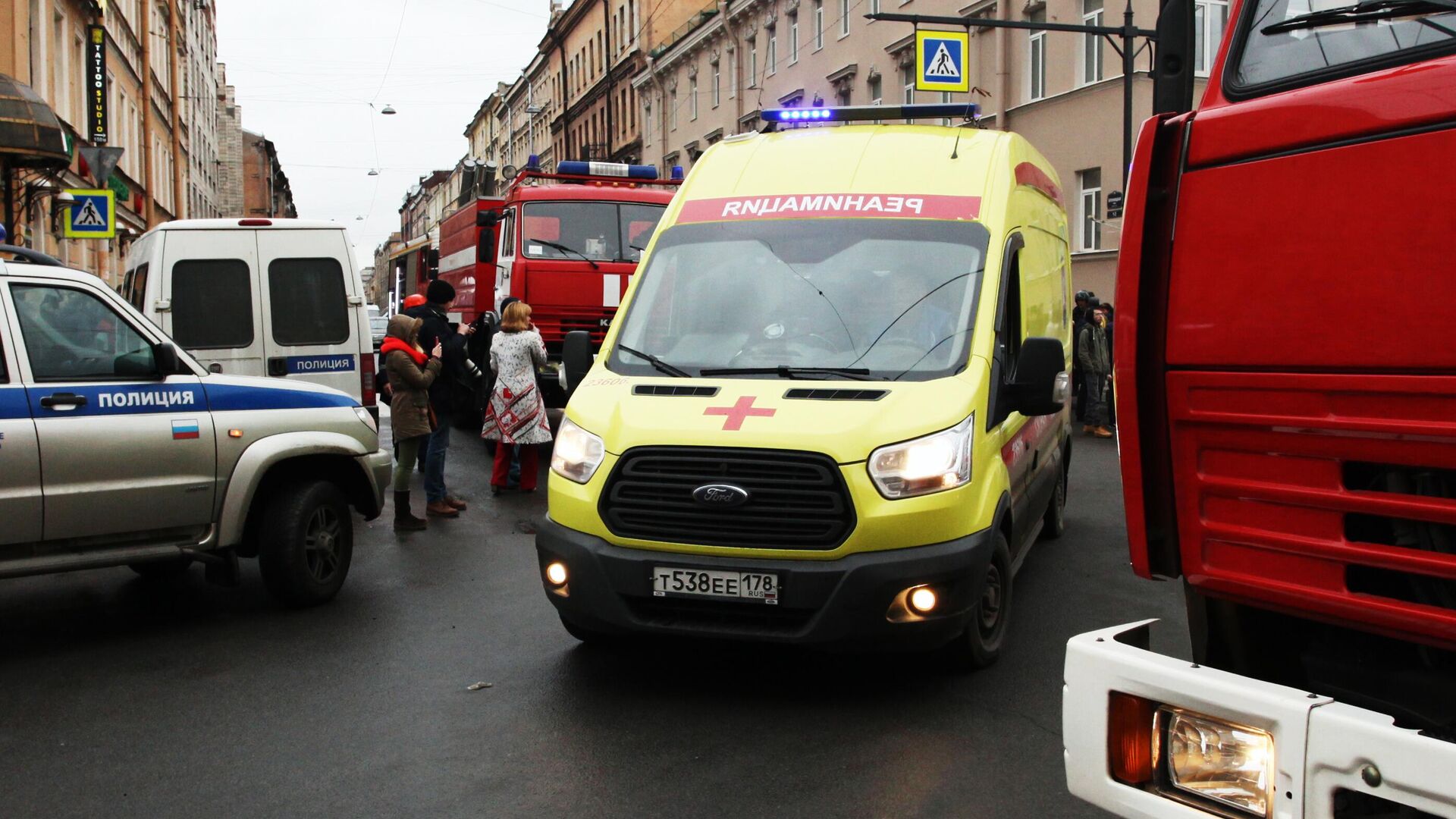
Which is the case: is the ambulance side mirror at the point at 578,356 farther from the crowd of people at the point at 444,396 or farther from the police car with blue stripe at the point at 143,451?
the crowd of people at the point at 444,396

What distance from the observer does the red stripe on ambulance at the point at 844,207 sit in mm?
6117

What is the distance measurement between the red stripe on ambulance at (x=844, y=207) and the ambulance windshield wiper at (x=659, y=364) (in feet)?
2.82

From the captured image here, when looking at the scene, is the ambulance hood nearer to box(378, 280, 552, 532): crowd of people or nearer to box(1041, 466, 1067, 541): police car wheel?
box(1041, 466, 1067, 541): police car wheel

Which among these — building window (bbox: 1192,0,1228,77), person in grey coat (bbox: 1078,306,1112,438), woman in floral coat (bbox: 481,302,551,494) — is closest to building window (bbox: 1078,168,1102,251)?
building window (bbox: 1192,0,1228,77)

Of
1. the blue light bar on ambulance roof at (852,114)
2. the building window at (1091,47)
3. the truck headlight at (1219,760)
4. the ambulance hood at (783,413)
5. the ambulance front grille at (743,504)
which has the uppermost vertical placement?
the building window at (1091,47)

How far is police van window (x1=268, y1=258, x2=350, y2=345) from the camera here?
10711mm

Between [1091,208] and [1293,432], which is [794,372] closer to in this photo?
[1293,432]

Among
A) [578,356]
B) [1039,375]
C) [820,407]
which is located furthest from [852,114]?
[820,407]

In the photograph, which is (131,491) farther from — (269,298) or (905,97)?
(905,97)

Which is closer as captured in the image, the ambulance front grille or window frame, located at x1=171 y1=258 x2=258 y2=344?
the ambulance front grille

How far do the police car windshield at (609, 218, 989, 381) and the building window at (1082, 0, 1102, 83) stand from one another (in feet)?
66.8

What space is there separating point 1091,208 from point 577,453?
71.2ft

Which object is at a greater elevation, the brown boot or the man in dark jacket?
the man in dark jacket

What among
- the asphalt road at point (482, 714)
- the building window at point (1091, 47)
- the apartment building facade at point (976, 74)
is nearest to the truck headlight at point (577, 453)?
the asphalt road at point (482, 714)
